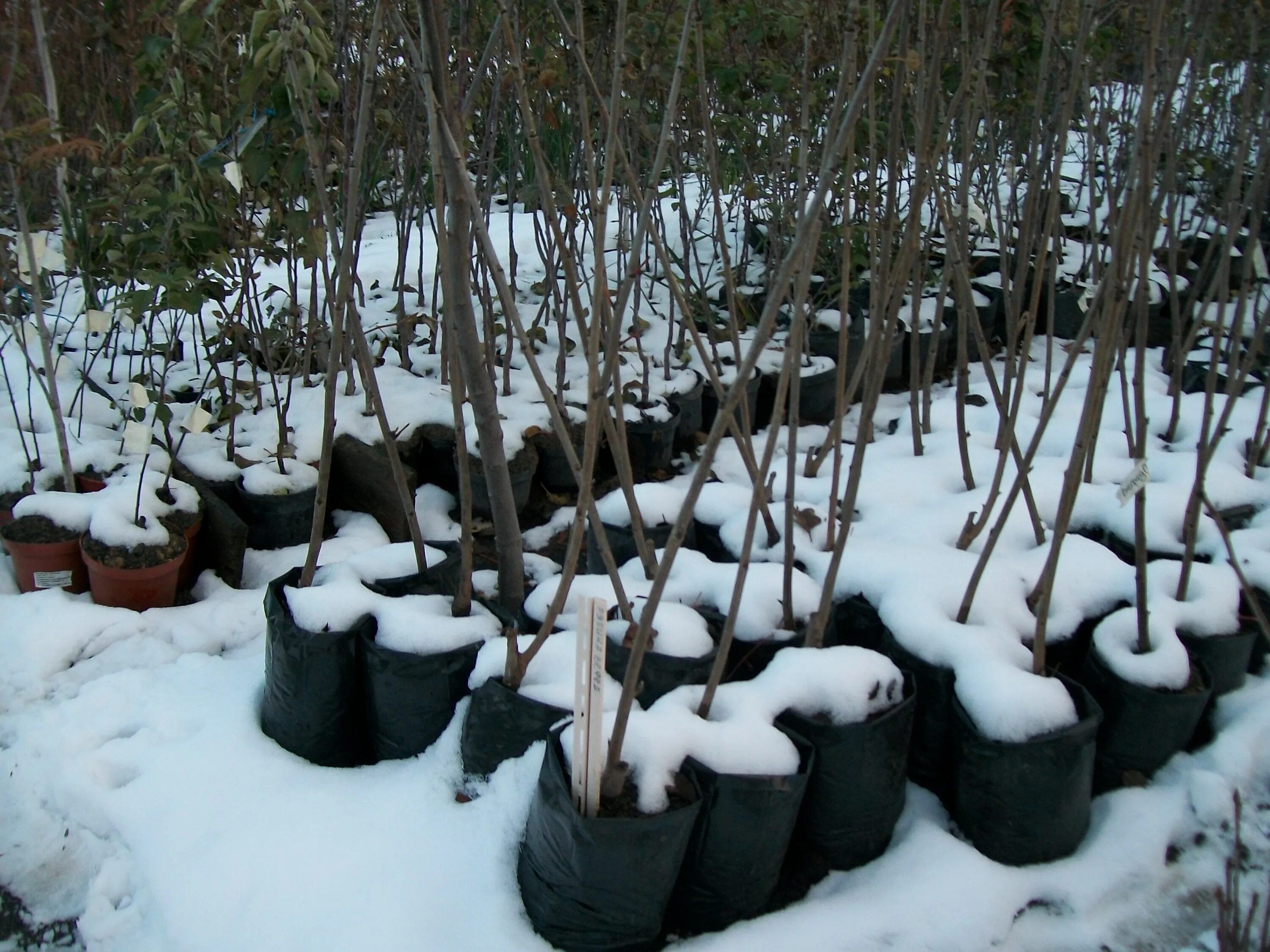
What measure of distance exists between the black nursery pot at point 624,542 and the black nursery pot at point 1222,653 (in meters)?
0.88

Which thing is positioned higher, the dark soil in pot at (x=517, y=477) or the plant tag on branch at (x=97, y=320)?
the plant tag on branch at (x=97, y=320)

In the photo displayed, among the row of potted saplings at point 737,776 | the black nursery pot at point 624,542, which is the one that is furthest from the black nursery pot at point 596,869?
the black nursery pot at point 624,542

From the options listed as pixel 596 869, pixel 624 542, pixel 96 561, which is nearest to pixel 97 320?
pixel 96 561

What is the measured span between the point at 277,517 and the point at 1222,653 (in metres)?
1.94

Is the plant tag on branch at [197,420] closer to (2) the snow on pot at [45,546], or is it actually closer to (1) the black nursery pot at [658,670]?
(2) the snow on pot at [45,546]

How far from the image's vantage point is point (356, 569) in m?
1.64

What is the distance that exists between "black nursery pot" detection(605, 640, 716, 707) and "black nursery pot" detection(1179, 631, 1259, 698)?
0.81 m

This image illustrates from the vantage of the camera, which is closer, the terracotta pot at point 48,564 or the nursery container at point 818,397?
the terracotta pot at point 48,564

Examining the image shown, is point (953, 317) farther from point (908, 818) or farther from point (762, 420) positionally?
point (908, 818)

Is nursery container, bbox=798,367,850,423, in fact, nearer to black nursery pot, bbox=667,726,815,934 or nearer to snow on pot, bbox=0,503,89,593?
black nursery pot, bbox=667,726,815,934

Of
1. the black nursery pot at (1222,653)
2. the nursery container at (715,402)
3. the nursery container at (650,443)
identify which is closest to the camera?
the black nursery pot at (1222,653)

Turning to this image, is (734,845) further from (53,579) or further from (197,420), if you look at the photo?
(53,579)

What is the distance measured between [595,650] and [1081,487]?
137 cm

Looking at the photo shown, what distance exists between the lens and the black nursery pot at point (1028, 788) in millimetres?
1318
